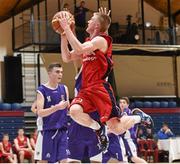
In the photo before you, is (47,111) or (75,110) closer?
(75,110)

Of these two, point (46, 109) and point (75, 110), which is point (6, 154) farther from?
point (75, 110)

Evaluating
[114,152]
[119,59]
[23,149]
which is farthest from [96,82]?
[119,59]

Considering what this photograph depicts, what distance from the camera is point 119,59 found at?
24016 mm

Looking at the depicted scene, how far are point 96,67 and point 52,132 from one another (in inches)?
78.6

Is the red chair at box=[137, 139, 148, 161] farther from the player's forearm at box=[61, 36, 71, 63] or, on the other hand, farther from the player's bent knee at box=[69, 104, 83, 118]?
the player's bent knee at box=[69, 104, 83, 118]

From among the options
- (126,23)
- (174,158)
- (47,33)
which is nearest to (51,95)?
(174,158)

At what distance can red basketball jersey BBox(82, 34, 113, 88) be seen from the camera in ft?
18.7

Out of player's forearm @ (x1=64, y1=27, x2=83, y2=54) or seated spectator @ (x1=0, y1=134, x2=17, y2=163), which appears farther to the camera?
seated spectator @ (x1=0, y1=134, x2=17, y2=163)

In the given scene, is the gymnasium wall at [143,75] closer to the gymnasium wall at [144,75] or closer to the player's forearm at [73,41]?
the gymnasium wall at [144,75]

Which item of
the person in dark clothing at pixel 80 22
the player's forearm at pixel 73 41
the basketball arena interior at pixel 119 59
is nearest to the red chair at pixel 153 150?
the basketball arena interior at pixel 119 59

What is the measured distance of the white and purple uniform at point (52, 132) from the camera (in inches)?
287

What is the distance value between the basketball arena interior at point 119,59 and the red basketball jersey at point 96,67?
12166 millimetres

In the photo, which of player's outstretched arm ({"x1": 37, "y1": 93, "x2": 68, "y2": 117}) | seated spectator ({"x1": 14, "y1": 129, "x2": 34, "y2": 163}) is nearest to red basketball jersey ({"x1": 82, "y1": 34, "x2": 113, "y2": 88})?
player's outstretched arm ({"x1": 37, "y1": 93, "x2": 68, "y2": 117})

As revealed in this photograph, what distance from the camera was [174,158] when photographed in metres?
17.2
